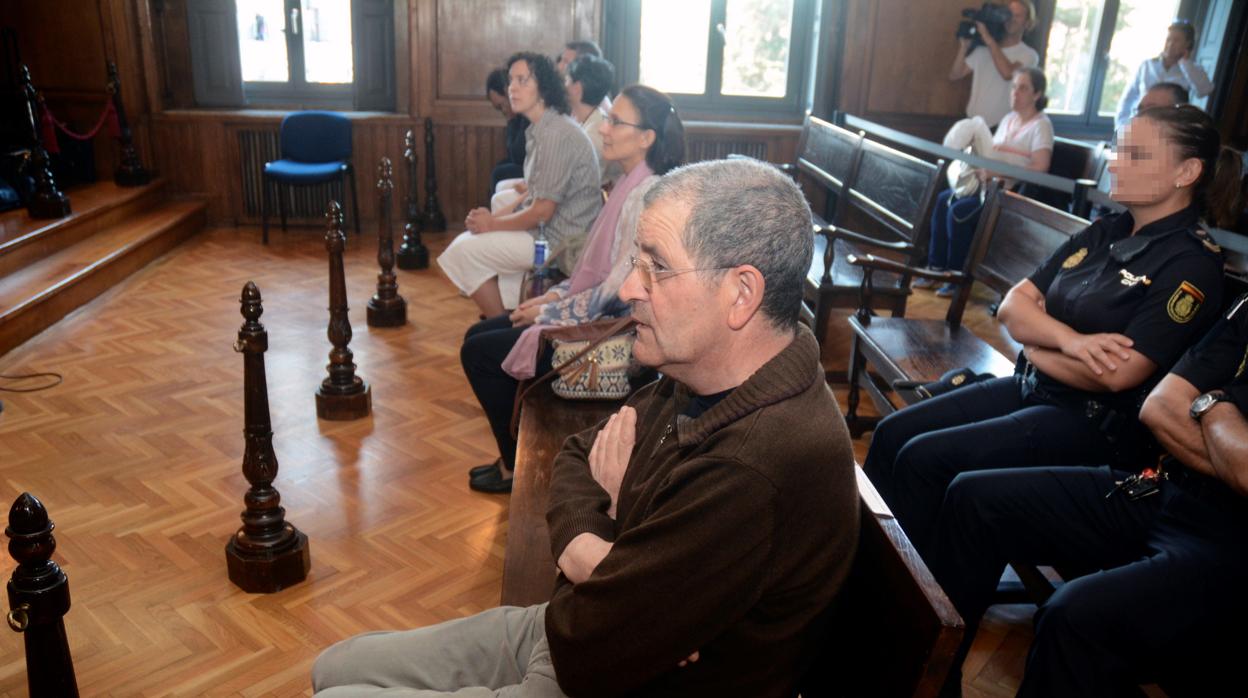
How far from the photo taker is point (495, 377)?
3.15 meters

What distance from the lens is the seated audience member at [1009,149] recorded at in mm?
5762

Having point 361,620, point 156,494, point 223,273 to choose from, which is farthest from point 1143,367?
point 223,273

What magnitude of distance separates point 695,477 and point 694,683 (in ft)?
0.99

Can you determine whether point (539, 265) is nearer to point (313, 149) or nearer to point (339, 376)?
point (339, 376)

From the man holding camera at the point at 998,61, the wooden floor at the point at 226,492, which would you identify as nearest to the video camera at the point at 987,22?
the man holding camera at the point at 998,61

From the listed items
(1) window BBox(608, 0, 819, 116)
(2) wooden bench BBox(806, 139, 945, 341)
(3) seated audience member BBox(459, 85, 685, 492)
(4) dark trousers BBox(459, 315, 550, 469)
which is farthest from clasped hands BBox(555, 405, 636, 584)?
(1) window BBox(608, 0, 819, 116)

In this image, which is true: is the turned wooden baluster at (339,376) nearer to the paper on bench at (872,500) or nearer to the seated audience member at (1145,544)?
the seated audience member at (1145,544)

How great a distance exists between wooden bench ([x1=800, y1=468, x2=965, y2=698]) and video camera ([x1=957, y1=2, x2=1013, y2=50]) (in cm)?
649

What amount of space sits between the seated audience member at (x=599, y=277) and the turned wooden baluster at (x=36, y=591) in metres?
1.48

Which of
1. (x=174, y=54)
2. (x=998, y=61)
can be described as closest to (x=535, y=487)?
(x=998, y=61)

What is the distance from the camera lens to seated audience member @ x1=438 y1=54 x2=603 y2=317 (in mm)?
4023

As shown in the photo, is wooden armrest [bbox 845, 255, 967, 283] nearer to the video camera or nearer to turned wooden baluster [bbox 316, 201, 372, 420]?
turned wooden baluster [bbox 316, 201, 372, 420]

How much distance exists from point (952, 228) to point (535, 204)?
10.0 ft

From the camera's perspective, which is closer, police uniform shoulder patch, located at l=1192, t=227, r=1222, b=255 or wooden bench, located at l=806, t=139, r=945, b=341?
police uniform shoulder patch, located at l=1192, t=227, r=1222, b=255
